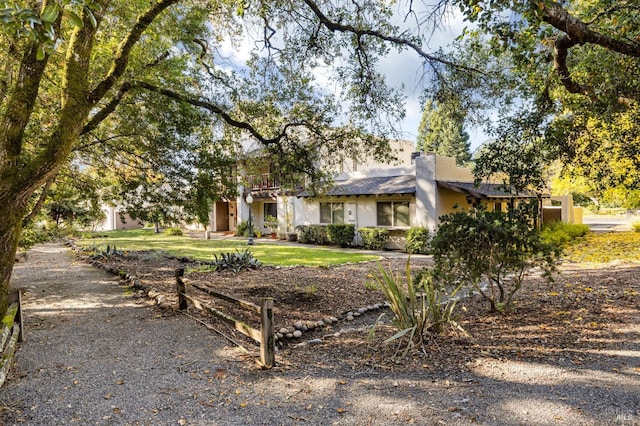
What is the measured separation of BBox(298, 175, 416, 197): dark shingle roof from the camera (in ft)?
56.5

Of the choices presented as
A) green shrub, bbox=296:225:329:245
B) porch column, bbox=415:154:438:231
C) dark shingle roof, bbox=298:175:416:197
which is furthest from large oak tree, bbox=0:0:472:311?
green shrub, bbox=296:225:329:245

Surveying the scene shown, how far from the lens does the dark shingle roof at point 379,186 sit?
17234mm

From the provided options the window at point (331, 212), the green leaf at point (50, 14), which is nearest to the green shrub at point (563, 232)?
the window at point (331, 212)

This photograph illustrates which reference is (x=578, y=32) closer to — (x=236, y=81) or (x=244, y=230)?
(x=236, y=81)

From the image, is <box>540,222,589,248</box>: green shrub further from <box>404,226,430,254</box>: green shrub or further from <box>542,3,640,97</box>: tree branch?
<box>542,3,640,97</box>: tree branch

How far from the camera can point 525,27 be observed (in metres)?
5.57

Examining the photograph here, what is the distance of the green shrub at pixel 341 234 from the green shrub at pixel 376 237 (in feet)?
3.47

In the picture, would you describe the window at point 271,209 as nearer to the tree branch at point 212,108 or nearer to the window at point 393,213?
the window at point 393,213

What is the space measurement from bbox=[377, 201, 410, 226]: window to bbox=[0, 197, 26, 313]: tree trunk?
15.4m

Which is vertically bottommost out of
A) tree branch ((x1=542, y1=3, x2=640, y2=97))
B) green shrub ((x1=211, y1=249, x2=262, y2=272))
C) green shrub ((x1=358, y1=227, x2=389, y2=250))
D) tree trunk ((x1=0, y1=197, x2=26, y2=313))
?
green shrub ((x1=211, y1=249, x2=262, y2=272))

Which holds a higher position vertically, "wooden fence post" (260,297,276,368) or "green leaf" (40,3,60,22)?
"green leaf" (40,3,60,22)

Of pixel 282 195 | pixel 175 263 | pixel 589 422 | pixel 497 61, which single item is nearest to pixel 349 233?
pixel 282 195

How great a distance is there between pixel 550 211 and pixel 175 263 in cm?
2175

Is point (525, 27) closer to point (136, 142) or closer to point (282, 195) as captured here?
point (136, 142)
